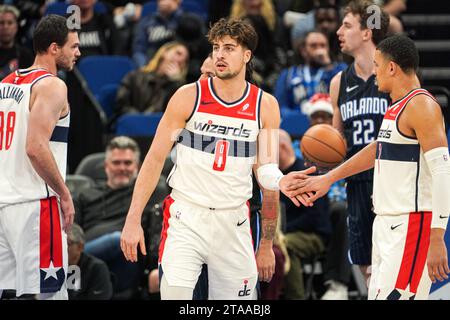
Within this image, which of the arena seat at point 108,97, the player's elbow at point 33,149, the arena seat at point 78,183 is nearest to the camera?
the player's elbow at point 33,149

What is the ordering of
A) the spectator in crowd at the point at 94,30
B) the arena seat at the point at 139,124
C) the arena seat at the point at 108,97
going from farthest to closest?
the spectator in crowd at the point at 94,30
the arena seat at the point at 108,97
the arena seat at the point at 139,124

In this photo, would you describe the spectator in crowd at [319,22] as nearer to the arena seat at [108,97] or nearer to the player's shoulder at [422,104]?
the arena seat at [108,97]

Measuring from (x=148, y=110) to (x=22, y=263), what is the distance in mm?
4749

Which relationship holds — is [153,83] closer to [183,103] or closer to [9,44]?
[9,44]

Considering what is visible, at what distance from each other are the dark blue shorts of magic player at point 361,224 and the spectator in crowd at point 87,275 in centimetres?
213

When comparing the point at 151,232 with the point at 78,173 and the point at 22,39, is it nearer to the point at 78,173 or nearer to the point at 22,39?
the point at 78,173

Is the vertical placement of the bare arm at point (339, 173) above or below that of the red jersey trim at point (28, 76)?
below

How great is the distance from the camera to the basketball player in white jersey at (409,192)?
18.2 ft

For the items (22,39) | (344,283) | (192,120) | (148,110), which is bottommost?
(344,283)

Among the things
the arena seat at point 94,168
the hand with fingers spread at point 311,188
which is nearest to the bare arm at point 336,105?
the hand with fingers spread at point 311,188

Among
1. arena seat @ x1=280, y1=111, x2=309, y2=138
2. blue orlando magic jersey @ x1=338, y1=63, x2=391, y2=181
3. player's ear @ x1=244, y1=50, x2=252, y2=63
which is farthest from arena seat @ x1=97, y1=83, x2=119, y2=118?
player's ear @ x1=244, y1=50, x2=252, y2=63

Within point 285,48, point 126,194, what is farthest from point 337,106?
point 285,48

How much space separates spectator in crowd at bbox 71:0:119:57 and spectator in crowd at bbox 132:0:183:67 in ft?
1.21

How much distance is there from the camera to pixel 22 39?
38.8 feet
